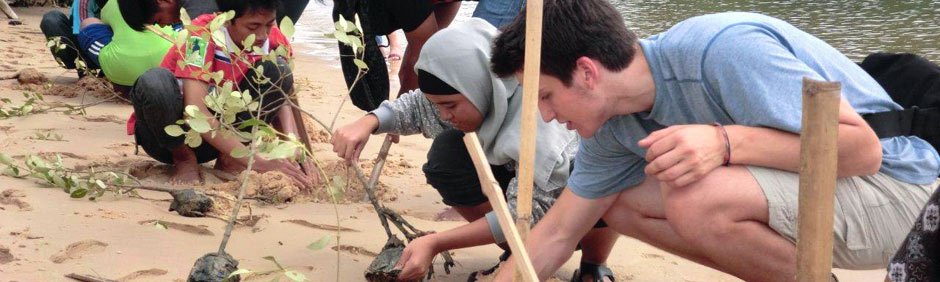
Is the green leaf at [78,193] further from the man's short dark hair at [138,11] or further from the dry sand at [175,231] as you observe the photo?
the man's short dark hair at [138,11]

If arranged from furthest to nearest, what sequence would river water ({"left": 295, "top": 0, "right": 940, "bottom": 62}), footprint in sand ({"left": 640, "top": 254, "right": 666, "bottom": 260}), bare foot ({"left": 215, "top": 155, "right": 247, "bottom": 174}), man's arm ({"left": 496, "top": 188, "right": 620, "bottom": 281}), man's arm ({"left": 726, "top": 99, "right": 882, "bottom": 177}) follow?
river water ({"left": 295, "top": 0, "right": 940, "bottom": 62}) → bare foot ({"left": 215, "top": 155, "right": 247, "bottom": 174}) → footprint in sand ({"left": 640, "top": 254, "right": 666, "bottom": 260}) → man's arm ({"left": 496, "top": 188, "right": 620, "bottom": 281}) → man's arm ({"left": 726, "top": 99, "right": 882, "bottom": 177})

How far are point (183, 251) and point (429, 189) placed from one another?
1280mm

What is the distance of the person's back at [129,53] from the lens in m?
4.66

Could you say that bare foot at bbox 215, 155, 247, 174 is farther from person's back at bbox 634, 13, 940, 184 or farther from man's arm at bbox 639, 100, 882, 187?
man's arm at bbox 639, 100, 882, 187

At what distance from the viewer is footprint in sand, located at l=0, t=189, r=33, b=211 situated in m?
3.19

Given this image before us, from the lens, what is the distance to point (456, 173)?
319 cm

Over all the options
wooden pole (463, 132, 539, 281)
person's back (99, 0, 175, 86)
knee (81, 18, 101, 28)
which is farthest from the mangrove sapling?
knee (81, 18, 101, 28)

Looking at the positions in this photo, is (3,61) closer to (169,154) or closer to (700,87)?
(169,154)

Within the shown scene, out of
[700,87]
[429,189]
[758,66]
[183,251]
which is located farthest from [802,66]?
[429,189]

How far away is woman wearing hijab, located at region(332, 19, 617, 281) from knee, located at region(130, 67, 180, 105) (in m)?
0.89

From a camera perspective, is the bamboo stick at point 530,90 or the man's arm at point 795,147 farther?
the man's arm at point 795,147

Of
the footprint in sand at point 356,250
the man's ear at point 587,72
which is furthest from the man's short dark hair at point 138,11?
the man's ear at point 587,72

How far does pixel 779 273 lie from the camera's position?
95.0 inches

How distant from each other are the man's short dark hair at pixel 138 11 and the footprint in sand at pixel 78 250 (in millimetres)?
1653
